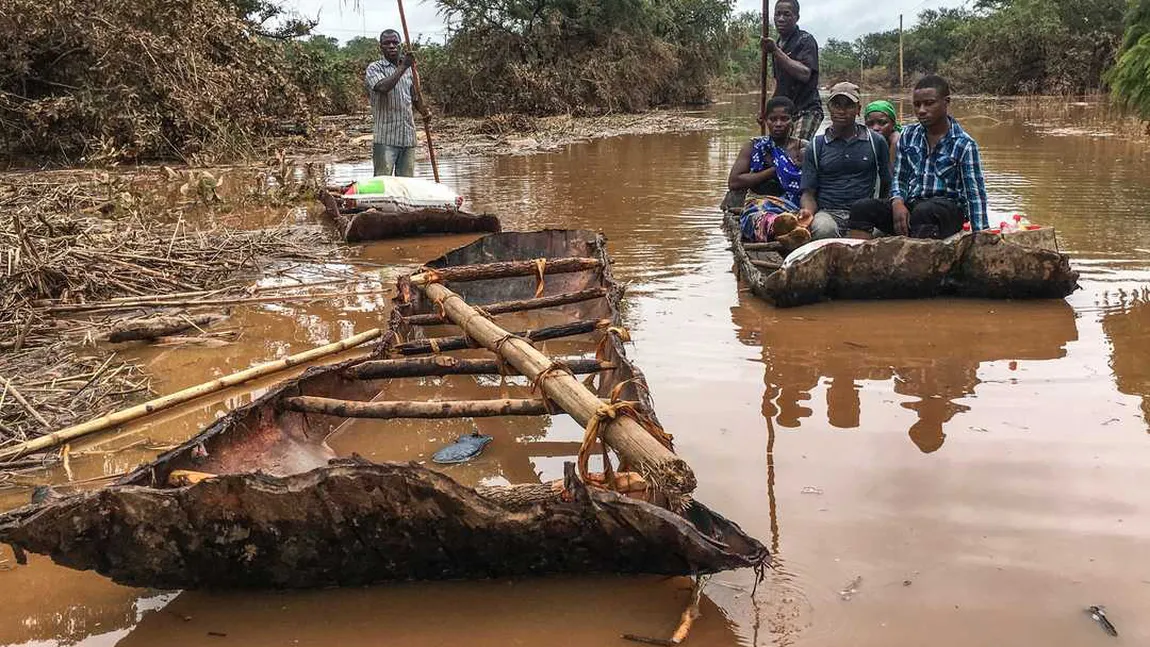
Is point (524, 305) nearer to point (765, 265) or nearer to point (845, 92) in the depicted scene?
point (765, 265)

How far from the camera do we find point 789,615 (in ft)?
7.23

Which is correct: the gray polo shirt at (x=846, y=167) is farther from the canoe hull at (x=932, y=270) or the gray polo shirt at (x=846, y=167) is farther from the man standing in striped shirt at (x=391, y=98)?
the man standing in striped shirt at (x=391, y=98)

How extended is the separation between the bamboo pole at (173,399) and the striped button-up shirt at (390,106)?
378 cm

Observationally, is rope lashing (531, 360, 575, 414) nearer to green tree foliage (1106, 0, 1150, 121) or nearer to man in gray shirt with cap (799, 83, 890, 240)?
man in gray shirt with cap (799, 83, 890, 240)

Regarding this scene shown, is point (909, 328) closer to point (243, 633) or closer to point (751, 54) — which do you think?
point (243, 633)

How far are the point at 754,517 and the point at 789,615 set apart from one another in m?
0.52

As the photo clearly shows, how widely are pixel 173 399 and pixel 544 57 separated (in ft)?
73.4

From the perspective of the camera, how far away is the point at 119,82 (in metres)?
12.3

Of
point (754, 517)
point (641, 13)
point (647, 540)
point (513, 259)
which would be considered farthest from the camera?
point (641, 13)

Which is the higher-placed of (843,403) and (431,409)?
(431,409)

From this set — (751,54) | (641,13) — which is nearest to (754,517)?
(641,13)

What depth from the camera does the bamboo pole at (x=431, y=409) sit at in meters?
2.82

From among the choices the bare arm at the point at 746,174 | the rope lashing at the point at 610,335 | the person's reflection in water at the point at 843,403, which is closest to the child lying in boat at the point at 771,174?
the bare arm at the point at 746,174

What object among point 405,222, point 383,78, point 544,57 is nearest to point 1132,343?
point 405,222
